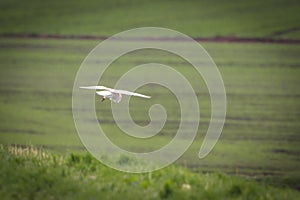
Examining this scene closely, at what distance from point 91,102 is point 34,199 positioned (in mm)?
14311

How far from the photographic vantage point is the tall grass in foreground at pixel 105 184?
10.2m

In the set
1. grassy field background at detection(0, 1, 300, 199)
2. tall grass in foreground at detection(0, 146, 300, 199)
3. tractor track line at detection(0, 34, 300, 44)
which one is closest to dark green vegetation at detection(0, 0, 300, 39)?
grassy field background at detection(0, 1, 300, 199)

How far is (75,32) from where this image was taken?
4131 cm

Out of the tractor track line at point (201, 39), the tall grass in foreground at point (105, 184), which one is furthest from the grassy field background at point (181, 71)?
the tractor track line at point (201, 39)

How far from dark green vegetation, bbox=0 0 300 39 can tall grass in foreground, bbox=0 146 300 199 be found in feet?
93.6

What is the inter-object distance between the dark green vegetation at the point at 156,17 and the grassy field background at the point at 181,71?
0.19 feet

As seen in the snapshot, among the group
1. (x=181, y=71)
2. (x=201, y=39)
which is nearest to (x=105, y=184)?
(x=181, y=71)

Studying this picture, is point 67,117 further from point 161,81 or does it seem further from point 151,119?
point 161,81

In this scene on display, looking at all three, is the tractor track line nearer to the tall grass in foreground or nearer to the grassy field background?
the grassy field background

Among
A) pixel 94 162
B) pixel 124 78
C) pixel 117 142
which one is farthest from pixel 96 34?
pixel 94 162

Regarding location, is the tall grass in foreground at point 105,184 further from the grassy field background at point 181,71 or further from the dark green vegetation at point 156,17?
the dark green vegetation at point 156,17

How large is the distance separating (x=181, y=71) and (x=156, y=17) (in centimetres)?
1505

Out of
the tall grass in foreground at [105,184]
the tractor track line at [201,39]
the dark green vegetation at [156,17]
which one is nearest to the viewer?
the tall grass in foreground at [105,184]

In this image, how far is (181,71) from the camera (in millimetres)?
30344
